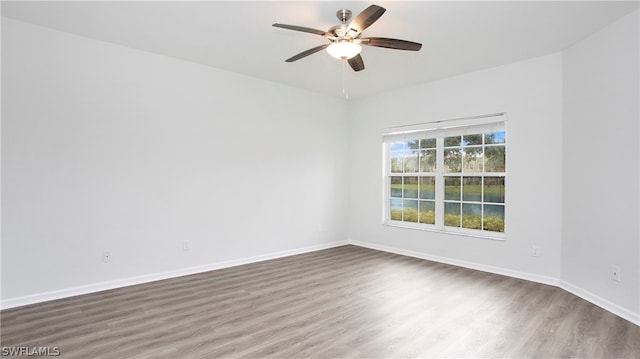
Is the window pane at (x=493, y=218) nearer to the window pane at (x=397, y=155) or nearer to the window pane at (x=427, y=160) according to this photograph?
the window pane at (x=427, y=160)

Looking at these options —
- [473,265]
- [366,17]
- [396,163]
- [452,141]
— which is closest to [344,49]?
[366,17]

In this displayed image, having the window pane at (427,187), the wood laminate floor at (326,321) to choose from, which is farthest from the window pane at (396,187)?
the wood laminate floor at (326,321)

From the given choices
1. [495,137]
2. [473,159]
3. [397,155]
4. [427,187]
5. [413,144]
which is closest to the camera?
[495,137]

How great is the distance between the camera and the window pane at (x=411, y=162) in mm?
5262

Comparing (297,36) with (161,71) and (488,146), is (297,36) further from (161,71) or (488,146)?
(488,146)

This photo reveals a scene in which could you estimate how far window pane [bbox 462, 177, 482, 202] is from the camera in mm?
4546

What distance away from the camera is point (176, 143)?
407cm

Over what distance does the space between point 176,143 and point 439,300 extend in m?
3.49

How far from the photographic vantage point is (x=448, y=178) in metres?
4.89

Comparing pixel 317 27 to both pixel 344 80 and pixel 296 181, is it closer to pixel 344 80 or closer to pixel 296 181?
pixel 344 80

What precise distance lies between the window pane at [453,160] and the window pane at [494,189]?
1.43 ft

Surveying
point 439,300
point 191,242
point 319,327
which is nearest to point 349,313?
point 319,327

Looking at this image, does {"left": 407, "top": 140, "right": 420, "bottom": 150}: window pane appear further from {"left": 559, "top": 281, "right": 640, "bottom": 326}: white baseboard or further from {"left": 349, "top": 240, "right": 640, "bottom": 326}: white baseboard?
{"left": 559, "top": 281, "right": 640, "bottom": 326}: white baseboard

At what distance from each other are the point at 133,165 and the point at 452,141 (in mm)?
4227
